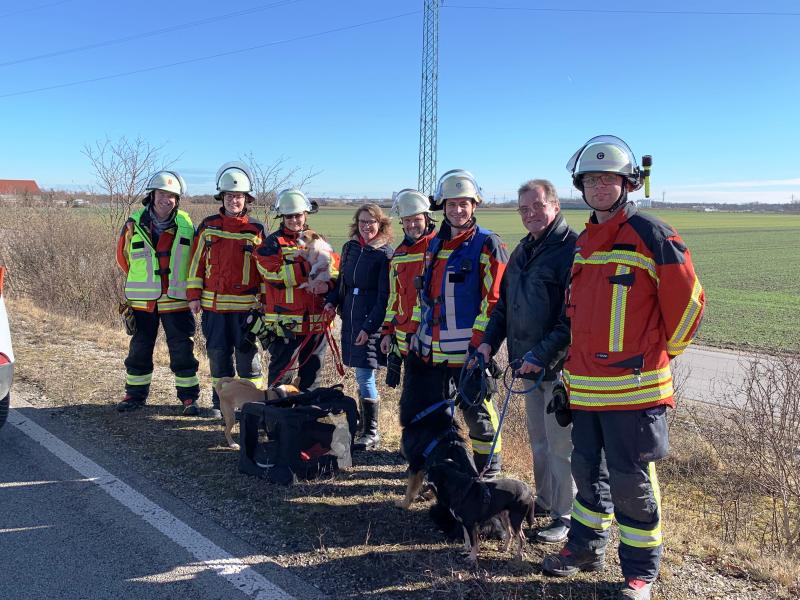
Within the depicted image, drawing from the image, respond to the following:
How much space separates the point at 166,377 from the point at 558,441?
521 cm

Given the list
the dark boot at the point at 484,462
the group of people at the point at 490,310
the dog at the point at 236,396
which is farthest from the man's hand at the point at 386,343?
the dark boot at the point at 484,462

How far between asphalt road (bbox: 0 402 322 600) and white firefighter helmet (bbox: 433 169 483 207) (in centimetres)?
251

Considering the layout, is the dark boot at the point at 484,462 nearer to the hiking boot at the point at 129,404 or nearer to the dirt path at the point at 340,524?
the dirt path at the point at 340,524

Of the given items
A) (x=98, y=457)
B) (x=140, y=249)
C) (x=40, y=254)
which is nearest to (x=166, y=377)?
(x=140, y=249)

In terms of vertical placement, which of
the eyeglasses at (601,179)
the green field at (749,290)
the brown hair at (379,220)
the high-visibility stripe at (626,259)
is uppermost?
the eyeglasses at (601,179)

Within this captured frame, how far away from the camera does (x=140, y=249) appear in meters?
6.21

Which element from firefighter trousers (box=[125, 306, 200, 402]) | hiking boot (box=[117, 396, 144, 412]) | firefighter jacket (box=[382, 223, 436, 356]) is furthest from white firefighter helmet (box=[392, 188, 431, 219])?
hiking boot (box=[117, 396, 144, 412])

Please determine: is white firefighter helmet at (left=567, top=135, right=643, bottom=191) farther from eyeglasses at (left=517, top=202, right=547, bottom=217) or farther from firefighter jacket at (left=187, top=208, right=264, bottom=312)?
firefighter jacket at (left=187, top=208, right=264, bottom=312)

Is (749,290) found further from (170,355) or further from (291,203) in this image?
(170,355)

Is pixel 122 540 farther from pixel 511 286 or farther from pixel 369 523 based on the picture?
pixel 511 286

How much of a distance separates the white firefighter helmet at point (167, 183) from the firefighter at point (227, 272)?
0.46m

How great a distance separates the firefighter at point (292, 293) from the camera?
5.55m

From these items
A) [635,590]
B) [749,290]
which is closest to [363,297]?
[635,590]

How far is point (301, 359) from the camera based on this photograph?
5.85 meters
